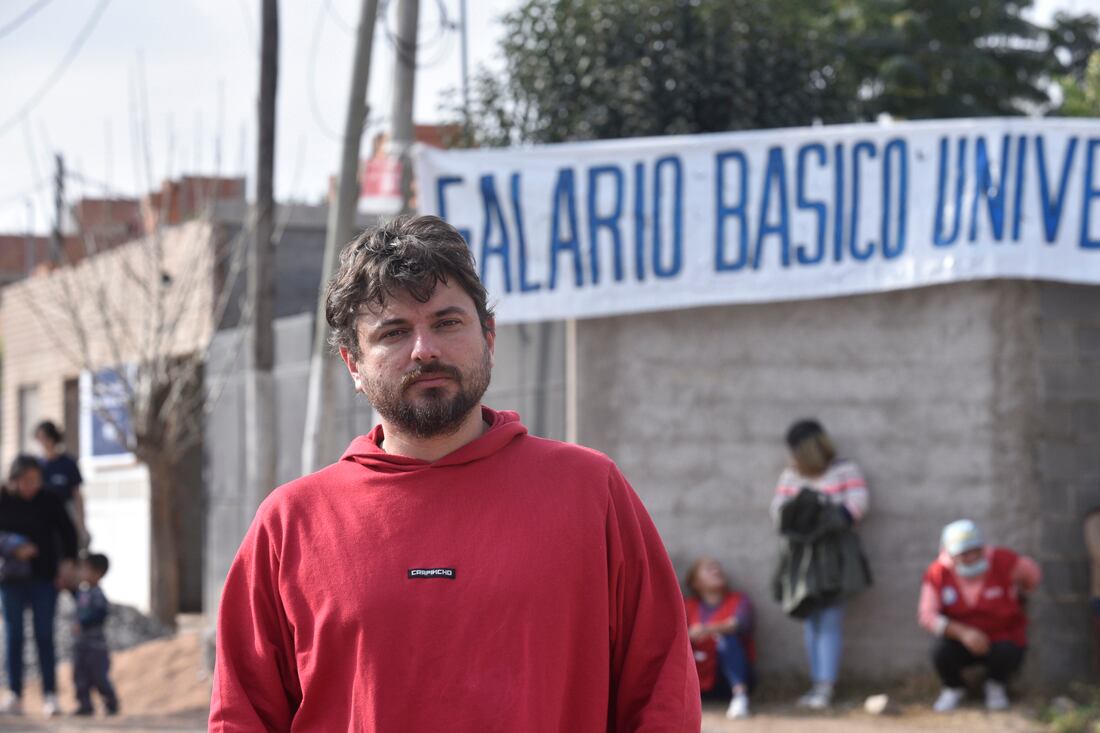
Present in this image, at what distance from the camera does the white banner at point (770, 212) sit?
29.4 feet

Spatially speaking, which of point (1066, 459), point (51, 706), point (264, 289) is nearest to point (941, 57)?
point (264, 289)

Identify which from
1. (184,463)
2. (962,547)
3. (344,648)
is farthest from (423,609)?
(184,463)

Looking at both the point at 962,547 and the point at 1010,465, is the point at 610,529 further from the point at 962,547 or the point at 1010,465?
the point at 1010,465

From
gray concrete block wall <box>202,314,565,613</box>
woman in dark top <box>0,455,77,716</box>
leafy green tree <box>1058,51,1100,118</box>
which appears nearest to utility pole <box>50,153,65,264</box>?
gray concrete block wall <box>202,314,565,613</box>

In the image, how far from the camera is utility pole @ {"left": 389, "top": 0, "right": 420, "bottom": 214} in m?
10.4

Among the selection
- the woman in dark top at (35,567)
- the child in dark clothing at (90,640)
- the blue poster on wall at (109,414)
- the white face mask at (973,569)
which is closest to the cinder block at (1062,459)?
the white face mask at (973,569)

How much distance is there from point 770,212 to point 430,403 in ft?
22.5

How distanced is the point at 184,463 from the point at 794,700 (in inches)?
386

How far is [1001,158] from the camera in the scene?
353 inches

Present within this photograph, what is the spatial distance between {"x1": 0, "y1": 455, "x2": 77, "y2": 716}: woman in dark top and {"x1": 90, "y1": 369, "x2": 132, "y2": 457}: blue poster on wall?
4.57 meters

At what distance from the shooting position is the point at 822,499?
8961 millimetres

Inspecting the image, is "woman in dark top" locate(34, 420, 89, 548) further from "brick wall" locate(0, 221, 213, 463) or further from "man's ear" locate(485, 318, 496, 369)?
"man's ear" locate(485, 318, 496, 369)

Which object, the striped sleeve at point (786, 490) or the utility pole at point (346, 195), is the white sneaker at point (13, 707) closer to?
the utility pole at point (346, 195)

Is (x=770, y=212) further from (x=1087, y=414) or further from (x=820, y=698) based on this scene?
(x=820, y=698)
